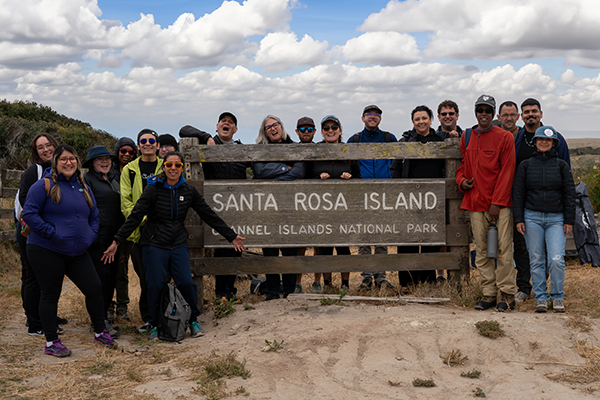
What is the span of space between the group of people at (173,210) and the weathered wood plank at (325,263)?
22cm

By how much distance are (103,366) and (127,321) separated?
5.83ft

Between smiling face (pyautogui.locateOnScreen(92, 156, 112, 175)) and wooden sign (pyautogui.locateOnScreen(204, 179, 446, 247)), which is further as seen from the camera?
wooden sign (pyautogui.locateOnScreen(204, 179, 446, 247))

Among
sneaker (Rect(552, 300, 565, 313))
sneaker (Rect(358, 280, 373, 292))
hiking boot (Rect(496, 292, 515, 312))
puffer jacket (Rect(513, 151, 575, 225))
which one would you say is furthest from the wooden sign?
sneaker (Rect(552, 300, 565, 313))

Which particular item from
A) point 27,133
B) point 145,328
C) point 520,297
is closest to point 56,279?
point 145,328

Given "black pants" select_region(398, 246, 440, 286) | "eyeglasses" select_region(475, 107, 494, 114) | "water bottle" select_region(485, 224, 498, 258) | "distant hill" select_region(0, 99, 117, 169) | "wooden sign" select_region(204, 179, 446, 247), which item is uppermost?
"distant hill" select_region(0, 99, 117, 169)

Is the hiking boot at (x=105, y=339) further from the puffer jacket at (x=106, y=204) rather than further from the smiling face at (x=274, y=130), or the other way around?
the smiling face at (x=274, y=130)

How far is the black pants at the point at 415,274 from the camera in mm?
7352

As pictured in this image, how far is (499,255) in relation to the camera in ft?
21.1

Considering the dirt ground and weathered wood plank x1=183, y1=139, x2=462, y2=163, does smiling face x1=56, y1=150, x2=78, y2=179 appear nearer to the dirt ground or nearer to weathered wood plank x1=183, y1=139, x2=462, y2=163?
weathered wood plank x1=183, y1=139, x2=462, y2=163

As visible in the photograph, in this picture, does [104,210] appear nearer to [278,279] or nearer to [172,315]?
[172,315]

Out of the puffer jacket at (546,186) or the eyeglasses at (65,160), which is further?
the puffer jacket at (546,186)

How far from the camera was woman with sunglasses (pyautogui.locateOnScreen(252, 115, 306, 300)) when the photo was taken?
689 centimetres

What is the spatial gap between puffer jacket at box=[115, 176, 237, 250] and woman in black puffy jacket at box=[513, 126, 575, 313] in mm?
3842

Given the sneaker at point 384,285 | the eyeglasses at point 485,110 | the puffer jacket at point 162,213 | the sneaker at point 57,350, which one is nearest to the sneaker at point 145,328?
the sneaker at point 57,350
